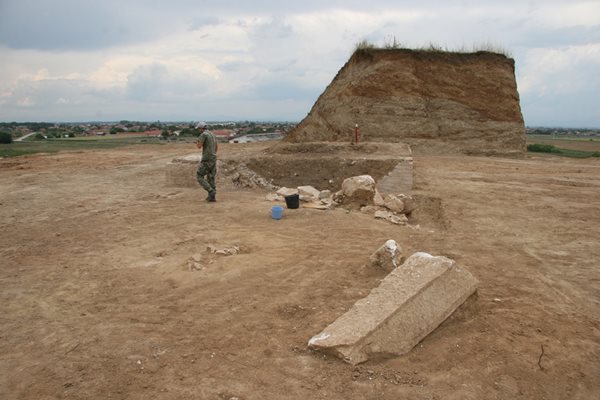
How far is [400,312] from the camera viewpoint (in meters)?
3.51

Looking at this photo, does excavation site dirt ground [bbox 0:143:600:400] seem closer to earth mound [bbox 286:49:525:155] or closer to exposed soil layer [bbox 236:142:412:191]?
exposed soil layer [bbox 236:142:412:191]

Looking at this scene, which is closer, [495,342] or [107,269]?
[495,342]

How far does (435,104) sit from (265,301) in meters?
14.2

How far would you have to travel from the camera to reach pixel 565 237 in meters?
6.35

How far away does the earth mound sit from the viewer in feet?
54.0

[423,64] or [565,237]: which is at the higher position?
[423,64]

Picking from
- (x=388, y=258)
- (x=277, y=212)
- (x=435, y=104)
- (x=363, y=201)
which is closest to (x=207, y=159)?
(x=277, y=212)

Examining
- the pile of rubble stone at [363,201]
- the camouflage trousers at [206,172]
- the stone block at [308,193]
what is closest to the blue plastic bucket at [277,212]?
the pile of rubble stone at [363,201]

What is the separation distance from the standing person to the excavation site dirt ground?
0.43 metres

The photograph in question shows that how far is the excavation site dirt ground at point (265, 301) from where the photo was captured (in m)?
3.05

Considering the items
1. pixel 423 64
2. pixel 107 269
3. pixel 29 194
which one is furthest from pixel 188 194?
pixel 423 64

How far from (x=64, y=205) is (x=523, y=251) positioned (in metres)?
7.87

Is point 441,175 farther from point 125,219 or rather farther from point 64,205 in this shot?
point 64,205

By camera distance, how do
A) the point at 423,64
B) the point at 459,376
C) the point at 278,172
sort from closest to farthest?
the point at 459,376
the point at 278,172
the point at 423,64
